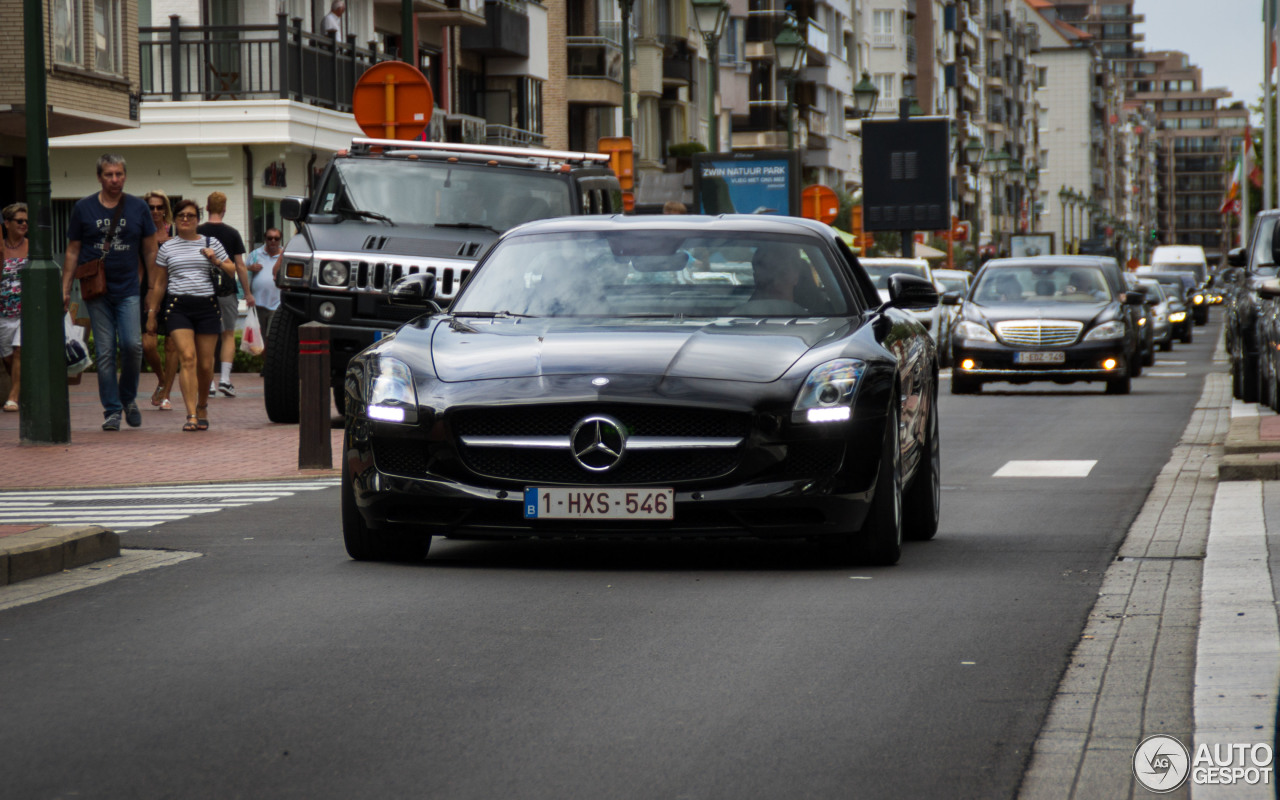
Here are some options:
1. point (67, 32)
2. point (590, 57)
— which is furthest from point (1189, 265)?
point (67, 32)

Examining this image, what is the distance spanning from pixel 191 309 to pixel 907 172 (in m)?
31.1

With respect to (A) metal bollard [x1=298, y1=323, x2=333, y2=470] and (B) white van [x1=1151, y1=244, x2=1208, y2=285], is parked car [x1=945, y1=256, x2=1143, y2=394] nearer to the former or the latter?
(A) metal bollard [x1=298, y1=323, x2=333, y2=470]

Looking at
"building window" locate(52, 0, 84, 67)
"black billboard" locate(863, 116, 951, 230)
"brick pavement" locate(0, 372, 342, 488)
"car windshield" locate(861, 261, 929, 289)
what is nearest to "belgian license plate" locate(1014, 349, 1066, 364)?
"car windshield" locate(861, 261, 929, 289)

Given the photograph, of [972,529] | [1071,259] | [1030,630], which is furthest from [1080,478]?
[1071,259]

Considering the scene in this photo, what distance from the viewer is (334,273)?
16.9 m

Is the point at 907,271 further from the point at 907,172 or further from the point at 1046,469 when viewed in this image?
the point at 1046,469

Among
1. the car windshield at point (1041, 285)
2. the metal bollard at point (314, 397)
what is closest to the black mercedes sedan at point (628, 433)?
the metal bollard at point (314, 397)

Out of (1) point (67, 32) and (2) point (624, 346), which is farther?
(1) point (67, 32)

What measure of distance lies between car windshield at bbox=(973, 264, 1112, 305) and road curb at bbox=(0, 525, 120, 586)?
18.8 metres

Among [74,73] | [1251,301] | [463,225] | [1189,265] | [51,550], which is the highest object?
[74,73]

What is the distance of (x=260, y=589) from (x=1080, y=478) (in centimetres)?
688

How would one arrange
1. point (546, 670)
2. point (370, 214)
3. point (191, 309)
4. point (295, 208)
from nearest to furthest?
point (546, 670) → point (295, 208) → point (191, 309) → point (370, 214)

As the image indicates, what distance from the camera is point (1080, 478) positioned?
44.9 feet

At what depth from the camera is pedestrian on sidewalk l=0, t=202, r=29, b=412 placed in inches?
736
